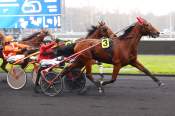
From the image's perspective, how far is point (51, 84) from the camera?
39.2 feet

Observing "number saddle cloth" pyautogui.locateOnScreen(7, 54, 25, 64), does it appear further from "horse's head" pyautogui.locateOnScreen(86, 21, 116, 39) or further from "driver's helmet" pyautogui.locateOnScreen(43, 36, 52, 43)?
"horse's head" pyautogui.locateOnScreen(86, 21, 116, 39)

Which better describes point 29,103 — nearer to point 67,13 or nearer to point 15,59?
point 15,59

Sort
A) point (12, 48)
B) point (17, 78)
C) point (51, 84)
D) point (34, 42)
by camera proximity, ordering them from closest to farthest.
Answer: point (51, 84), point (17, 78), point (12, 48), point (34, 42)

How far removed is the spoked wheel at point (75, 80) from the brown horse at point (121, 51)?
251mm

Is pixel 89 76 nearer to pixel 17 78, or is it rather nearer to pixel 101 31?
pixel 101 31

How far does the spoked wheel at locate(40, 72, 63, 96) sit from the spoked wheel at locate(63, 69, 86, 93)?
575 mm

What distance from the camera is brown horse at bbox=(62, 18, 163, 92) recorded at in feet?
39.4

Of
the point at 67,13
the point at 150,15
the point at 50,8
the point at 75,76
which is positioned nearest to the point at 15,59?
the point at 75,76

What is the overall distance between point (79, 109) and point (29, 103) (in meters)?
1.37

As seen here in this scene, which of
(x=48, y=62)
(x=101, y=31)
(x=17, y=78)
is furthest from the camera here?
(x=101, y=31)

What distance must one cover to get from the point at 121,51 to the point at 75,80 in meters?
1.41

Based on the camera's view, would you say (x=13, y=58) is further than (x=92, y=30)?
No

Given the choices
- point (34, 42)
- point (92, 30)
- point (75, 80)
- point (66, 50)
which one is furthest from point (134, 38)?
point (34, 42)

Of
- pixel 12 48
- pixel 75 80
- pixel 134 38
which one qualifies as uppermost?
pixel 134 38
